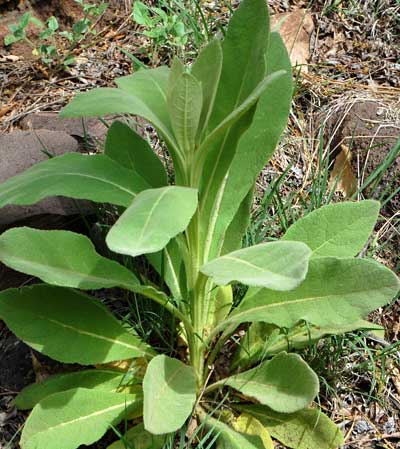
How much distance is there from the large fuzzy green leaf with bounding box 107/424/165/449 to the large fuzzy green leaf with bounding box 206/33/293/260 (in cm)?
55

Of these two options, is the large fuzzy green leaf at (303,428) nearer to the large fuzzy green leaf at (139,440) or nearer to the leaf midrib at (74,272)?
the large fuzzy green leaf at (139,440)

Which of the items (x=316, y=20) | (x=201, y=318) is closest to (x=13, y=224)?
(x=201, y=318)

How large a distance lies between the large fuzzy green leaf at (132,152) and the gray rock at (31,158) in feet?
1.08

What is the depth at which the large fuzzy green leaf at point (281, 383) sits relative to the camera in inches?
66.8

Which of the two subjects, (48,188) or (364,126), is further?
(364,126)

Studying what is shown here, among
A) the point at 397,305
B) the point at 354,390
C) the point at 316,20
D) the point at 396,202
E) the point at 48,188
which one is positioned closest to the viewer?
the point at 48,188

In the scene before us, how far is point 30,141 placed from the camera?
2465 millimetres

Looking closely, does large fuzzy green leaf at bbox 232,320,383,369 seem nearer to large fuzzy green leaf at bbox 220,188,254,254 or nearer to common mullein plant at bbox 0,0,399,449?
common mullein plant at bbox 0,0,399,449

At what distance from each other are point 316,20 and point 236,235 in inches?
71.1

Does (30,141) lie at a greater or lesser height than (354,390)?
greater

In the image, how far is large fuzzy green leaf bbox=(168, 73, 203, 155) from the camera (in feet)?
4.89

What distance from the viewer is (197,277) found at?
1.82m

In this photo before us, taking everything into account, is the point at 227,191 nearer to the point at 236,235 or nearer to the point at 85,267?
the point at 236,235

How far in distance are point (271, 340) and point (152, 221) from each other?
0.82 metres
